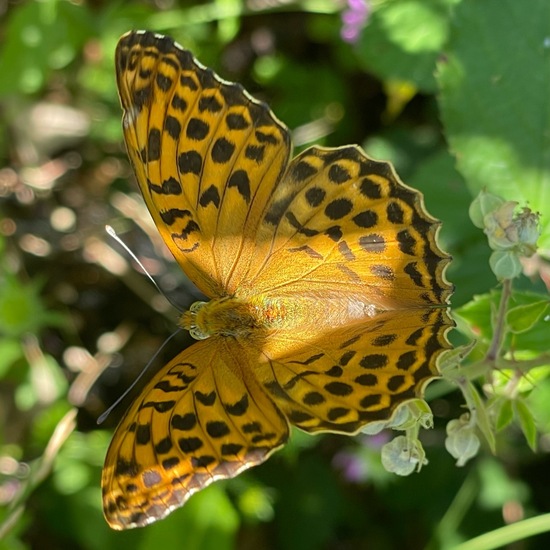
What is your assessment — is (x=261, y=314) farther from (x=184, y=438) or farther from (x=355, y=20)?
(x=355, y=20)

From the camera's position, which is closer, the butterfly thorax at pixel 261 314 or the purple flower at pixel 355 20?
the butterfly thorax at pixel 261 314

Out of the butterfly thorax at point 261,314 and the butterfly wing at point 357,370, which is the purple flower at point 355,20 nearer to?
the butterfly thorax at point 261,314

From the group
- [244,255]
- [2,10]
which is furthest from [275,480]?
[2,10]

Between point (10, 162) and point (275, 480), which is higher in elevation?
point (10, 162)

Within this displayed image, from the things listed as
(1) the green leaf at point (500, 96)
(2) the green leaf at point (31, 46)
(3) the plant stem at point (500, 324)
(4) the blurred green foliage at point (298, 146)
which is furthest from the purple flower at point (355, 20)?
(3) the plant stem at point (500, 324)

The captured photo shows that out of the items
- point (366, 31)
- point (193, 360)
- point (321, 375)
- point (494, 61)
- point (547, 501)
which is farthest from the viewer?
point (547, 501)

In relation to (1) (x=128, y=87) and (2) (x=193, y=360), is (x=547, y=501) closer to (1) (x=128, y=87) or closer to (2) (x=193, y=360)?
(2) (x=193, y=360)
